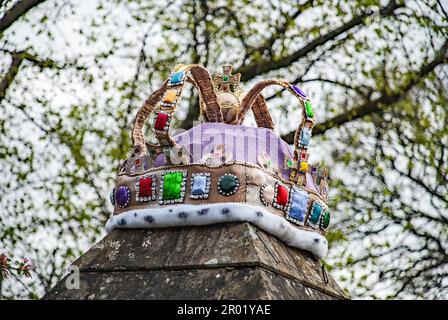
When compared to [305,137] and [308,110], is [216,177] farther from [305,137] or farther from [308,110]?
[308,110]

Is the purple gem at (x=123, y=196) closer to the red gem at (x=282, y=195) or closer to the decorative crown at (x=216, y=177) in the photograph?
the decorative crown at (x=216, y=177)

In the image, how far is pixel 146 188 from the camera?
418 cm

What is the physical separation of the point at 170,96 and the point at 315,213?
100 cm

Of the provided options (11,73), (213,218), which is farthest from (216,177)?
(11,73)

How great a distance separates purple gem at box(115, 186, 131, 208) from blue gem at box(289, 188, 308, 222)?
0.85m

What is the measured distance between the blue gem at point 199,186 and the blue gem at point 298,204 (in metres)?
0.49

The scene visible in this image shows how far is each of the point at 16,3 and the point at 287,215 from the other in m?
4.39

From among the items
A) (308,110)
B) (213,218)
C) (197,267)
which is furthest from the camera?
(308,110)

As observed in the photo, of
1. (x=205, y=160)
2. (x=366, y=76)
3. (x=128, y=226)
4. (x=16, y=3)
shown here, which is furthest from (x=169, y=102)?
(x=366, y=76)

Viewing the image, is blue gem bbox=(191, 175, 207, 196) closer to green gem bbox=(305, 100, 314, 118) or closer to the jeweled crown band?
the jeweled crown band

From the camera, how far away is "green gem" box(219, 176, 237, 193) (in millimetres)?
3984

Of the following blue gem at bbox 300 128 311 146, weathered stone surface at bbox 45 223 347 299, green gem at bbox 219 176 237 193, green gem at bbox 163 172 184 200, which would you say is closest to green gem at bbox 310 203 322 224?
weathered stone surface at bbox 45 223 347 299

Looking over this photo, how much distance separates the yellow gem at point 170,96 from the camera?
4.05m
